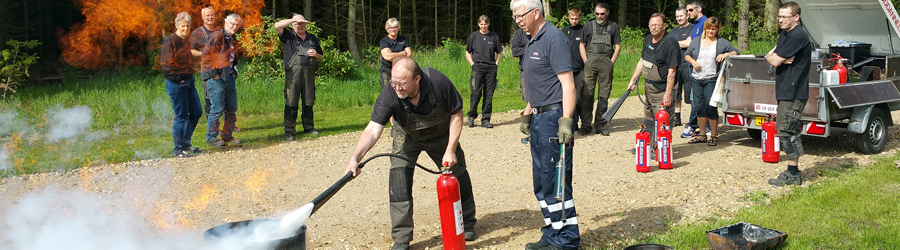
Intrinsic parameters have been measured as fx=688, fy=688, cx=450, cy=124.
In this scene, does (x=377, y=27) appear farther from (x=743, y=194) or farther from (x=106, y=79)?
(x=743, y=194)

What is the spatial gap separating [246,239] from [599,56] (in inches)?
281

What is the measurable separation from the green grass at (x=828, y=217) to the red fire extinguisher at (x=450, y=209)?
1659 mm

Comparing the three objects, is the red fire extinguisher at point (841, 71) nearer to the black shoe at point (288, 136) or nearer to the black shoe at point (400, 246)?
the black shoe at point (400, 246)

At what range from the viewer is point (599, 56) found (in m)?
10.6

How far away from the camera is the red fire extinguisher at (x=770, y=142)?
27.0 feet

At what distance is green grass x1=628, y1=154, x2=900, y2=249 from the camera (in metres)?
5.43

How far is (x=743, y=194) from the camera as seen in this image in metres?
7.06

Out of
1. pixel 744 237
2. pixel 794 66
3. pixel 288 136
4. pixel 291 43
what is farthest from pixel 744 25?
pixel 744 237

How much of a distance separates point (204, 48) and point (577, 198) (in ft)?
18.8

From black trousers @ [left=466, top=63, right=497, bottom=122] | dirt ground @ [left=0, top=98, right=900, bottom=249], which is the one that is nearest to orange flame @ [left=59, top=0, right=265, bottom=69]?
dirt ground @ [left=0, top=98, right=900, bottom=249]

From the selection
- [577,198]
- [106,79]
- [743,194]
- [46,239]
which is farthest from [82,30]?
[743,194]

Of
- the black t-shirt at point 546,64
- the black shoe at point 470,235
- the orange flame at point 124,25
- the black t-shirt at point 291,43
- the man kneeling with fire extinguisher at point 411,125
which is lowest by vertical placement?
the black shoe at point 470,235

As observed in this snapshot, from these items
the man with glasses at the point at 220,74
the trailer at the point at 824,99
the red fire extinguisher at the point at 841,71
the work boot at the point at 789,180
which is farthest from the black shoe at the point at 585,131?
the man with glasses at the point at 220,74

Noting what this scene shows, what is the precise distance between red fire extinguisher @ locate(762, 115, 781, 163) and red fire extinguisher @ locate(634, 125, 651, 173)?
4.89 feet
